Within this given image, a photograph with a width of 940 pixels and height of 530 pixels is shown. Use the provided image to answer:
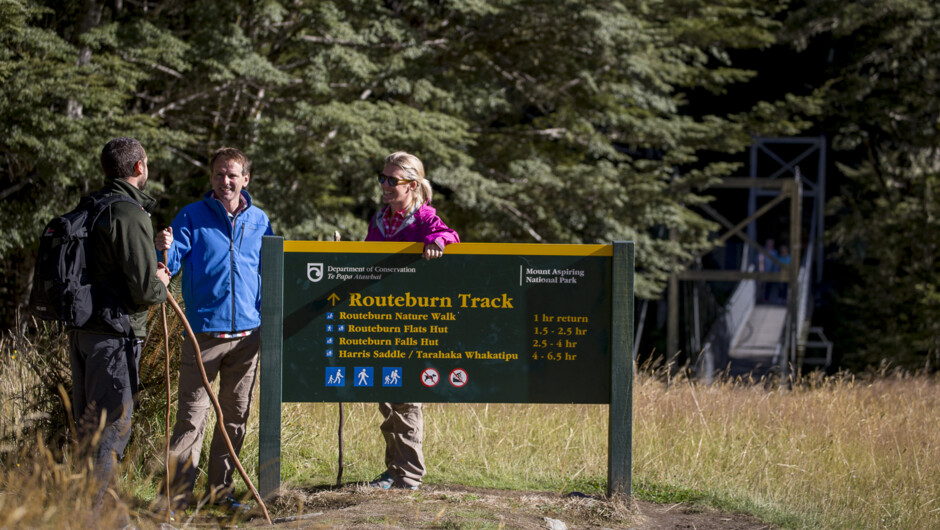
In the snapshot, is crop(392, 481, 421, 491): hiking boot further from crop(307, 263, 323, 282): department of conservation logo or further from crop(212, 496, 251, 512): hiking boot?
crop(307, 263, 323, 282): department of conservation logo

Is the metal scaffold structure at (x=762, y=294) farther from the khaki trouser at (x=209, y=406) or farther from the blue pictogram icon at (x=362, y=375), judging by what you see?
the khaki trouser at (x=209, y=406)

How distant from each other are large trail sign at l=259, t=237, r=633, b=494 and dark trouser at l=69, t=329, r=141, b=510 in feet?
2.28

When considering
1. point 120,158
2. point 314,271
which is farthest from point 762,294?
point 120,158

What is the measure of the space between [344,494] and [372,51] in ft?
30.5

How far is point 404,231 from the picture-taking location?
4.84 meters

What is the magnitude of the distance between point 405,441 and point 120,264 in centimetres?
175

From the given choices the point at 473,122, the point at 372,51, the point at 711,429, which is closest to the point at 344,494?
the point at 711,429

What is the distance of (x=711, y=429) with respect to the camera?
6445mm

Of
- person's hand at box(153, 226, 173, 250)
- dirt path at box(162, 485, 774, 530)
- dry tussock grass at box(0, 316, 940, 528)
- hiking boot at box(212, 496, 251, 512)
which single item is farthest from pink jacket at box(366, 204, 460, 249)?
hiking boot at box(212, 496, 251, 512)

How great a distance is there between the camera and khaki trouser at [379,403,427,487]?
4840 mm

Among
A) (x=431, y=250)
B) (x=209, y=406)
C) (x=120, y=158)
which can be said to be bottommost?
(x=209, y=406)

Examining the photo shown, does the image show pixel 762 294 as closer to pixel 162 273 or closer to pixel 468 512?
pixel 468 512

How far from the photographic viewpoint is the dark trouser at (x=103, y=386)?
399 centimetres

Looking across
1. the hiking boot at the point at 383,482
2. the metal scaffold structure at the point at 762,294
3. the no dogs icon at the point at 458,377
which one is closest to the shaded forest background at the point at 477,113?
the metal scaffold structure at the point at 762,294
